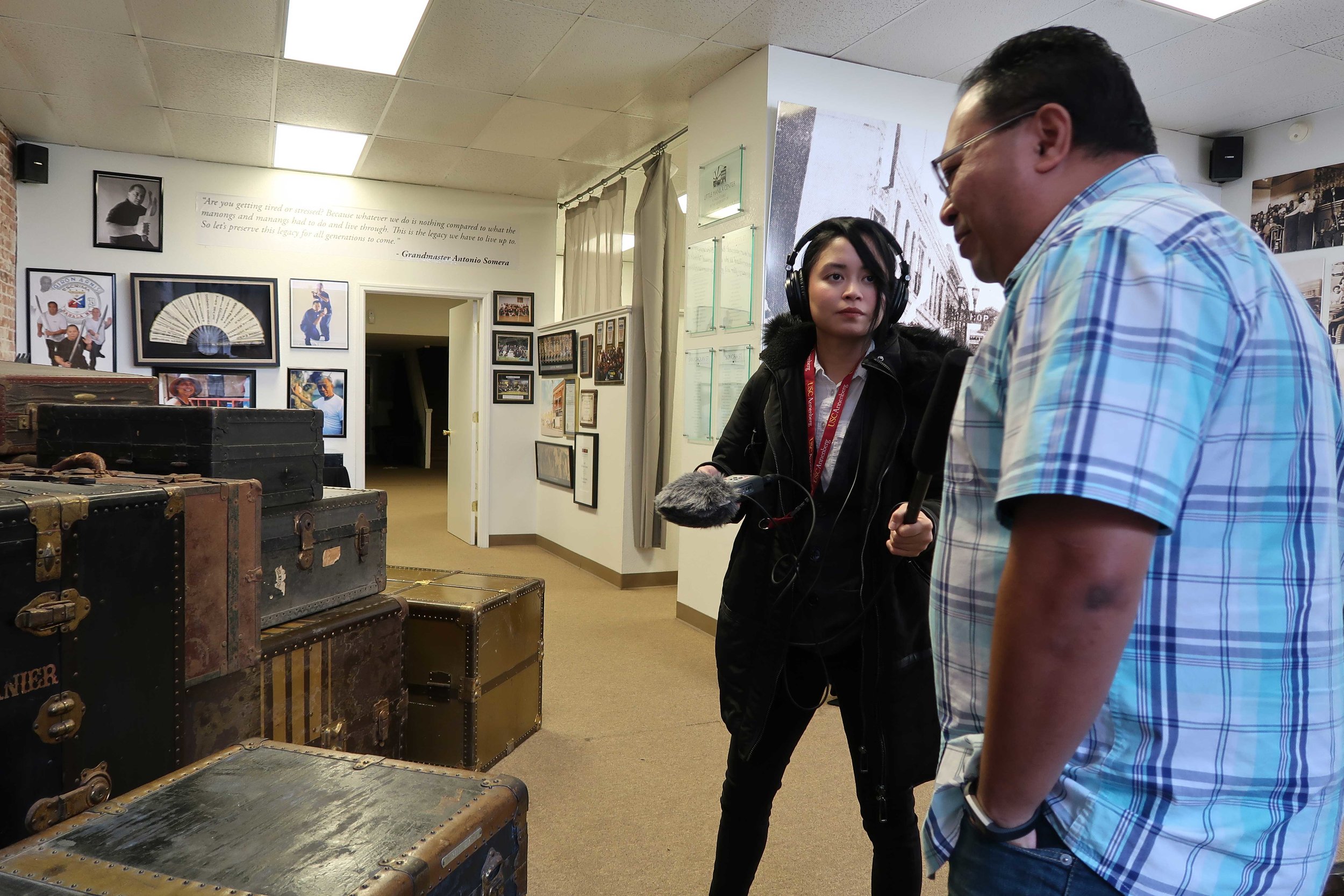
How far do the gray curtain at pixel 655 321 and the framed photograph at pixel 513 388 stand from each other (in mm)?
1849

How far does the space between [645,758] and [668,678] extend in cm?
92

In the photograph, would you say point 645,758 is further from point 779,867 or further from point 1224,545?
point 1224,545

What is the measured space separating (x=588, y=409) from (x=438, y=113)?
7.58 feet

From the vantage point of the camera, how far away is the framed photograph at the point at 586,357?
21.0 feet

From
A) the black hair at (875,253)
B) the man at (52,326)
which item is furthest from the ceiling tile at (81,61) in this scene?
the black hair at (875,253)

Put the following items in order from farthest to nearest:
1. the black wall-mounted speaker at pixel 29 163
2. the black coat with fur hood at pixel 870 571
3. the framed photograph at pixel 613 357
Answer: the framed photograph at pixel 613 357 < the black wall-mounted speaker at pixel 29 163 < the black coat with fur hood at pixel 870 571

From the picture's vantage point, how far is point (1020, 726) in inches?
26.6

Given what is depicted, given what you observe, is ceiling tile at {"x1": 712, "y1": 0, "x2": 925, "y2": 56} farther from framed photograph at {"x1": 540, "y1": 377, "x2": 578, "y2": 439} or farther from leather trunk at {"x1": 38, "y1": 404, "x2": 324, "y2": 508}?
framed photograph at {"x1": 540, "y1": 377, "x2": 578, "y2": 439}

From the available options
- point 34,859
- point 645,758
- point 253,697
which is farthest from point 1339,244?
point 34,859

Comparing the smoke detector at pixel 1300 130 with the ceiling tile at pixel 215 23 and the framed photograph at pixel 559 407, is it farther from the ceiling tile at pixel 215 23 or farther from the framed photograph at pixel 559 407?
the ceiling tile at pixel 215 23

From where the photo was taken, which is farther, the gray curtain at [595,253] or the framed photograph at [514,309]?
the framed photograph at [514,309]

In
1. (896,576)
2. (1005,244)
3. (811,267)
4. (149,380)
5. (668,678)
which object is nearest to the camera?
(1005,244)

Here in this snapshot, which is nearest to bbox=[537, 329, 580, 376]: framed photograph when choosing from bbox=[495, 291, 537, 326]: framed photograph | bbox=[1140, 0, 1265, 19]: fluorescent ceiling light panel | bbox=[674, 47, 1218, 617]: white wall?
bbox=[495, 291, 537, 326]: framed photograph

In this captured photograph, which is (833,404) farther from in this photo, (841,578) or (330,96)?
(330,96)
